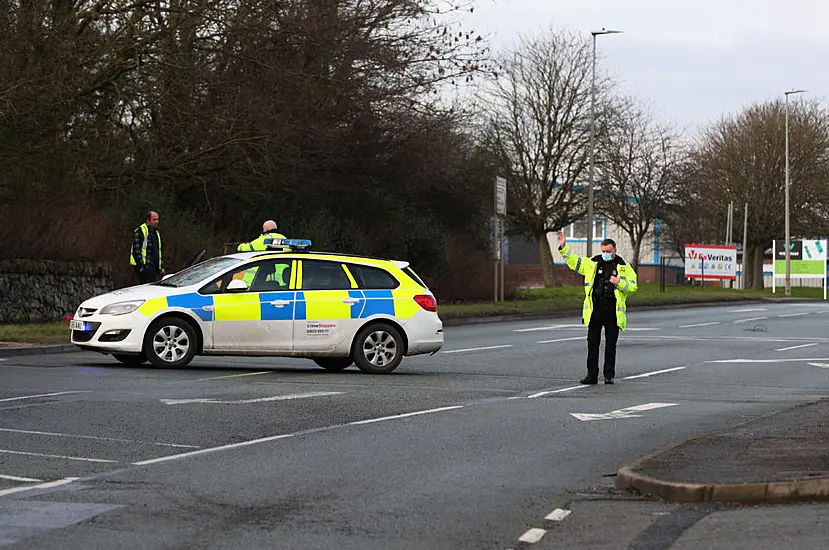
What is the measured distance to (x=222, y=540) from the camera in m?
6.98

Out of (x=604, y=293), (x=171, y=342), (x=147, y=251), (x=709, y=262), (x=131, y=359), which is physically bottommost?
(x=131, y=359)

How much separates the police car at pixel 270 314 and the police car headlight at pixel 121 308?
12 mm

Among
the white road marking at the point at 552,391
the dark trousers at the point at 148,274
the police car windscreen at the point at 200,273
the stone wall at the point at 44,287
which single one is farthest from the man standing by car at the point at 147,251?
the white road marking at the point at 552,391

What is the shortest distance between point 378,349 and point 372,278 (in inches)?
37.2

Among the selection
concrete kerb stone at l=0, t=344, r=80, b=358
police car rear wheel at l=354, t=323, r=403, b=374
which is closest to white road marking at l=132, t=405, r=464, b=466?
police car rear wheel at l=354, t=323, r=403, b=374

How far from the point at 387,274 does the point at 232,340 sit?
223cm

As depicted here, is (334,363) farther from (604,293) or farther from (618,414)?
(618,414)

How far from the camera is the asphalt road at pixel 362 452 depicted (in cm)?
732

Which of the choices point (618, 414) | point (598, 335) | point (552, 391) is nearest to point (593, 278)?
point (598, 335)

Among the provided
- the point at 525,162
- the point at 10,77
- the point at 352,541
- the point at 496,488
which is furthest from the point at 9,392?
the point at 525,162

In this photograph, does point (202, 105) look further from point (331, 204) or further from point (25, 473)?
point (25, 473)

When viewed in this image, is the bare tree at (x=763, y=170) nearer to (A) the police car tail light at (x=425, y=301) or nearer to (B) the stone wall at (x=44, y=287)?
(B) the stone wall at (x=44, y=287)

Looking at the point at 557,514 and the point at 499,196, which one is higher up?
the point at 499,196

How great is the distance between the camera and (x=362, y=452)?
34.2 ft
